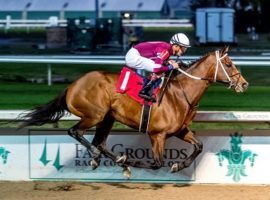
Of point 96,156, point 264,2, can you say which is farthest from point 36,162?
point 264,2

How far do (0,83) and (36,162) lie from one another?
292 inches

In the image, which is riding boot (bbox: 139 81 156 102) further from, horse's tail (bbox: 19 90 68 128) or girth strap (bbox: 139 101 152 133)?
horse's tail (bbox: 19 90 68 128)

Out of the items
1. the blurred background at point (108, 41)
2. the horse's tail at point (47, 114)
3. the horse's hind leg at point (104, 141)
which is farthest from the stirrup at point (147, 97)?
the blurred background at point (108, 41)

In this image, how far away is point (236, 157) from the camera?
8.01 metres

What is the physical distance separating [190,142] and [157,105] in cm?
55

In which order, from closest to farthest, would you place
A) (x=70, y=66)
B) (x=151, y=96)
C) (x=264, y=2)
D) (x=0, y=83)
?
(x=151, y=96) < (x=0, y=83) < (x=70, y=66) < (x=264, y=2)

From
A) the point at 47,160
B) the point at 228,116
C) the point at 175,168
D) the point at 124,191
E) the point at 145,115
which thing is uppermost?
the point at 145,115

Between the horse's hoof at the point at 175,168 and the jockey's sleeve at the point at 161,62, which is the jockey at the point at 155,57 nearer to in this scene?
the jockey's sleeve at the point at 161,62

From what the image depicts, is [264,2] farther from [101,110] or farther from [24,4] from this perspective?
[101,110]

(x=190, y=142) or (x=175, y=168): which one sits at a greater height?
(x=190, y=142)

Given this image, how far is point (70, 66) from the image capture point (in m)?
18.2

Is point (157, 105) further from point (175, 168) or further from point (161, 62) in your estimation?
point (175, 168)

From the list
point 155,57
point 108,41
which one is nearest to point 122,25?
point 108,41

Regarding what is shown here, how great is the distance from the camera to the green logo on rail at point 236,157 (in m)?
7.98
